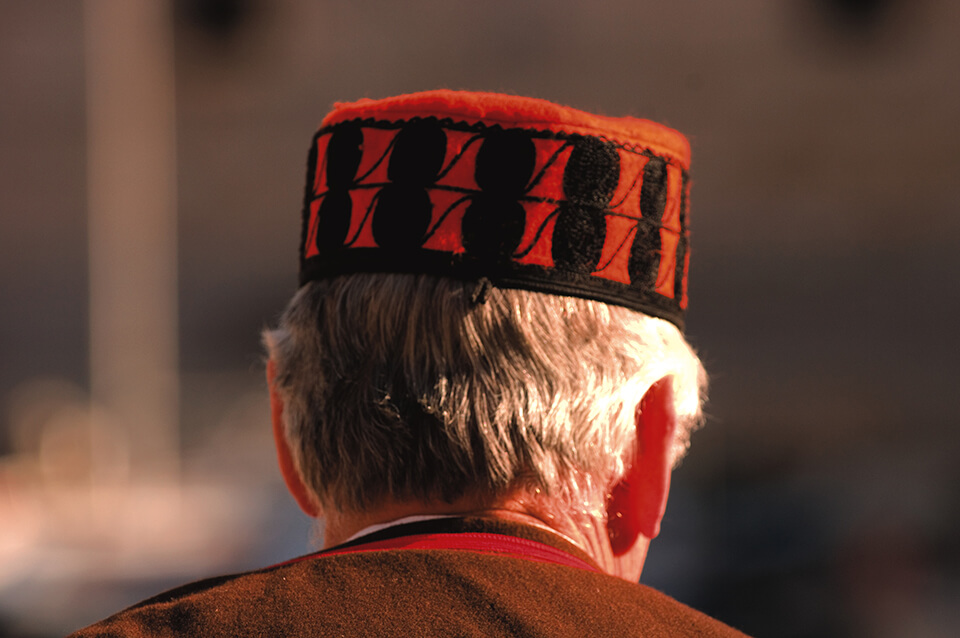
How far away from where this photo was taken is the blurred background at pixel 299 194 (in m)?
14.7

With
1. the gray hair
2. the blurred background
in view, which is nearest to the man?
the gray hair

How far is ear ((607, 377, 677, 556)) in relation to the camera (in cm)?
152

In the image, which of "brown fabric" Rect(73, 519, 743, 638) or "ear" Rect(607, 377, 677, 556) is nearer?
"brown fabric" Rect(73, 519, 743, 638)

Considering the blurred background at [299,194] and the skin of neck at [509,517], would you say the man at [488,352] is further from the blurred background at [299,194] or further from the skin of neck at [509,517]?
the blurred background at [299,194]

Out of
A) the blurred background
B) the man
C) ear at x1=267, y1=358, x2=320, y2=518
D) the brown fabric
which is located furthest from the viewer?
the blurred background

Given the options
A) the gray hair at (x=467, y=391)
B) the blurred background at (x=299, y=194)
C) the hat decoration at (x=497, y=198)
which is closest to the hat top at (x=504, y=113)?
the hat decoration at (x=497, y=198)

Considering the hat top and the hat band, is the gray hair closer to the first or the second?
the hat band

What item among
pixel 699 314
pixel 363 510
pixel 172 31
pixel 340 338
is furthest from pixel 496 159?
pixel 172 31

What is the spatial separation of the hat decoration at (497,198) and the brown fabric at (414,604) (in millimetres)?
416

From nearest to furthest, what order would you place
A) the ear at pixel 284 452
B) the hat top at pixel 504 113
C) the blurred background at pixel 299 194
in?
the hat top at pixel 504 113, the ear at pixel 284 452, the blurred background at pixel 299 194

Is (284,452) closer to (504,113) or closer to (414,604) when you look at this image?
(414,604)

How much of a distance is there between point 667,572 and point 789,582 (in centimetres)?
91

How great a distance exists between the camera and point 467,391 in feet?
4.62

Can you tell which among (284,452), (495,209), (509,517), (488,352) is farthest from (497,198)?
(284,452)
